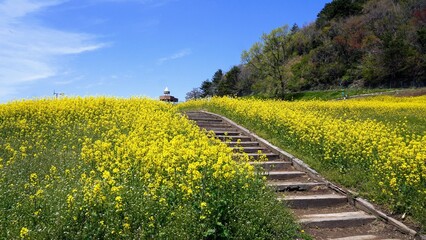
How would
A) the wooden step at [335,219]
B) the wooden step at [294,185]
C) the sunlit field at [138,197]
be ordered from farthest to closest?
the wooden step at [294,185] → the wooden step at [335,219] → the sunlit field at [138,197]

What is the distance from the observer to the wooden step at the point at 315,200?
7988mm

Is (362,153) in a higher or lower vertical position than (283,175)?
higher

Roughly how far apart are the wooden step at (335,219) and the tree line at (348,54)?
36.1 m

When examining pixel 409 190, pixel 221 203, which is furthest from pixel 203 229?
pixel 409 190

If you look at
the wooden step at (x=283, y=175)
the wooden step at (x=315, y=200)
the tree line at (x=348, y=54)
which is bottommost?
the wooden step at (x=315, y=200)

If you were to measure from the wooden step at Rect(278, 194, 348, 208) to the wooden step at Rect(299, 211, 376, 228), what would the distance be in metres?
0.47

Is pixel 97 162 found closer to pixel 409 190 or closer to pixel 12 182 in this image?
pixel 12 182

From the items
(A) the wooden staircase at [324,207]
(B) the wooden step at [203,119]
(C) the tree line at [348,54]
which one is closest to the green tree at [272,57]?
(C) the tree line at [348,54]

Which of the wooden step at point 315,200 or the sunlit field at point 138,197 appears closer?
the sunlit field at point 138,197

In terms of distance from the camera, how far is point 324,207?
818cm

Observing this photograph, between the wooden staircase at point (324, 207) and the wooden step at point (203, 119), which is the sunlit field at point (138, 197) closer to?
the wooden staircase at point (324, 207)

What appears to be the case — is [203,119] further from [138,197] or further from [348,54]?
[348,54]

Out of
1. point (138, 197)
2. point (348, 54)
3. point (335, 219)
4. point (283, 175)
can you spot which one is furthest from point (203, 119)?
point (348, 54)

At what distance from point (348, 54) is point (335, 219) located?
4855 centimetres
